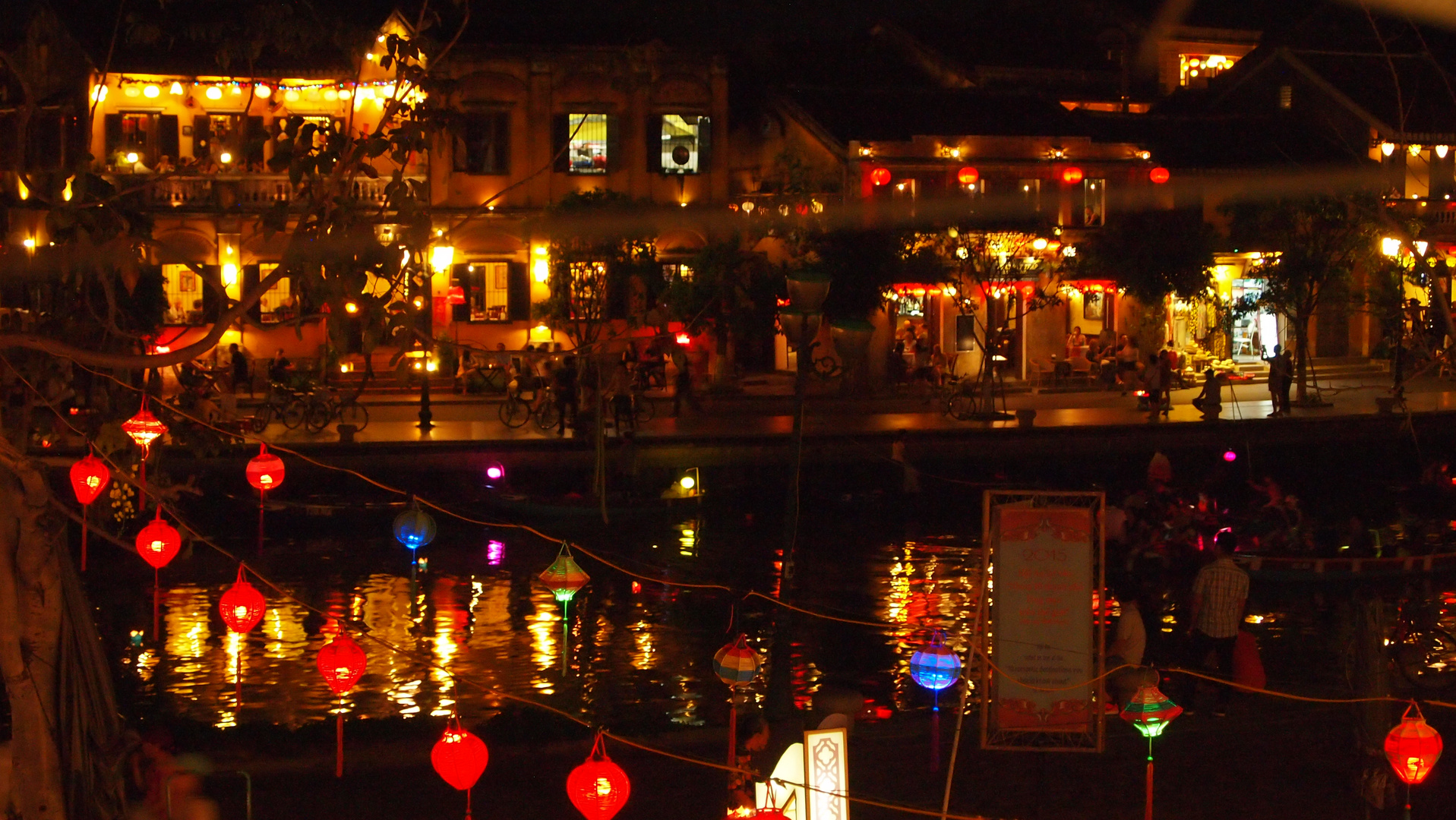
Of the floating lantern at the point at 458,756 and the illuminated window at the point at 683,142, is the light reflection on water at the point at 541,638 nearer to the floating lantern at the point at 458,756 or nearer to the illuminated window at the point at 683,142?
the floating lantern at the point at 458,756

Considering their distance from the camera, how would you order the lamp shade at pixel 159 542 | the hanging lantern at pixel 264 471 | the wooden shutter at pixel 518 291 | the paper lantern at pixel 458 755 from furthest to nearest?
the wooden shutter at pixel 518 291 → the hanging lantern at pixel 264 471 → the lamp shade at pixel 159 542 → the paper lantern at pixel 458 755

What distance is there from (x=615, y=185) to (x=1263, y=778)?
29.2 meters

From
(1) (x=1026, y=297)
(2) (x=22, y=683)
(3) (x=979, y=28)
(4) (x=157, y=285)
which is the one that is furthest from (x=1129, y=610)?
(3) (x=979, y=28)

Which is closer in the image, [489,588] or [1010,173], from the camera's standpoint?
[489,588]

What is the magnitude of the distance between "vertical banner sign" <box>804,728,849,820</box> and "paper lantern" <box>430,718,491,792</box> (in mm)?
1789

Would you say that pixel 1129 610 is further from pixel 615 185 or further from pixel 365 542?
pixel 615 185

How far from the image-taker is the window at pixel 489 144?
36625mm

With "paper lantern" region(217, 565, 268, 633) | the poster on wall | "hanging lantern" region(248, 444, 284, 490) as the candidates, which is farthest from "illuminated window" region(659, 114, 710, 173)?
the poster on wall

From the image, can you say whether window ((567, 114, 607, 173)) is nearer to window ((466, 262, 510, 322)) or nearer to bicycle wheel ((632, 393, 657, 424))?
window ((466, 262, 510, 322))

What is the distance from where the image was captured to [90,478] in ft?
37.2

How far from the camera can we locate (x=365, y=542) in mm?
20641

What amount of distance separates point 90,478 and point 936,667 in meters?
6.61

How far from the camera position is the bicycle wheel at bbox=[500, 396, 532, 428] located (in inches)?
1113

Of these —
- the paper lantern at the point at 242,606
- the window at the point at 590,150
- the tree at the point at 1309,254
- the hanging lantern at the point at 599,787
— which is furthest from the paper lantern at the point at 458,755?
the window at the point at 590,150
